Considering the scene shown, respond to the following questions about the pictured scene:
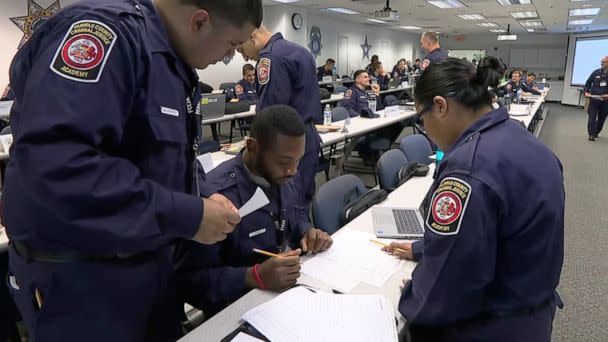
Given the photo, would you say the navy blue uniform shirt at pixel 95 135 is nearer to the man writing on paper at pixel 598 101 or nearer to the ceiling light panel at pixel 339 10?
the man writing on paper at pixel 598 101

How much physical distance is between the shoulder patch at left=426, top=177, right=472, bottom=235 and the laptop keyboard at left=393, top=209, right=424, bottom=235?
705 mm

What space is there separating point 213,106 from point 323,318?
14.1 feet

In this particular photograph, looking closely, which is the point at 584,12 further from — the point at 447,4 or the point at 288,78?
the point at 288,78

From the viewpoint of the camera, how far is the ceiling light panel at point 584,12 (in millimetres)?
10469

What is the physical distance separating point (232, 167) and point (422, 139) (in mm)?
2431

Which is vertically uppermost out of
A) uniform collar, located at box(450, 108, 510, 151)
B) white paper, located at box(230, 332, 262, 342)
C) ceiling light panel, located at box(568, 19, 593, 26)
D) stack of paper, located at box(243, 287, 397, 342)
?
ceiling light panel, located at box(568, 19, 593, 26)

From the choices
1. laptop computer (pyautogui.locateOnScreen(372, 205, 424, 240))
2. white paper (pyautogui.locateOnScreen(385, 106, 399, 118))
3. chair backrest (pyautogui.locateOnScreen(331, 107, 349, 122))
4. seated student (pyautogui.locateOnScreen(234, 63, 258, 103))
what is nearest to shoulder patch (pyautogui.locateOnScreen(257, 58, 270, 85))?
laptop computer (pyautogui.locateOnScreen(372, 205, 424, 240))

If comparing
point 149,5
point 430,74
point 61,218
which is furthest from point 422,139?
point 61,218

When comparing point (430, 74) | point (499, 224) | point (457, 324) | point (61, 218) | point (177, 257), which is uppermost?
point (430, 74)

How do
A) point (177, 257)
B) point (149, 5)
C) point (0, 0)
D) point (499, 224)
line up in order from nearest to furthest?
1. point (149, 5)
2. point (499, 224)
3. point (177, 257)
4. point (0, 0)

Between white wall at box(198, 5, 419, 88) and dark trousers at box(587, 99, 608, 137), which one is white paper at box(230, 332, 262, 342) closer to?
white wall at box(198, 5, 419, 88)

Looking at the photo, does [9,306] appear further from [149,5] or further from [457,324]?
[457,324]

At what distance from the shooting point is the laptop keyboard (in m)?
1.80

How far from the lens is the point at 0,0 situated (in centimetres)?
629
